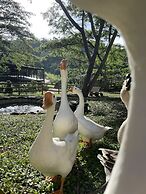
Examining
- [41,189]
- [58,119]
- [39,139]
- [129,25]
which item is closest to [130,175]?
[129,25]

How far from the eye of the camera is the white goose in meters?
0.42

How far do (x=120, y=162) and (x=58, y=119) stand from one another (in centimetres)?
481

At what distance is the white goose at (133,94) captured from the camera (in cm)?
42

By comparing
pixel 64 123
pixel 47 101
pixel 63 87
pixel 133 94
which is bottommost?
pixel 64 123

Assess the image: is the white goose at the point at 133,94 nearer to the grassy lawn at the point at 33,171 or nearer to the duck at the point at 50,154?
the duck at the point at 50,154

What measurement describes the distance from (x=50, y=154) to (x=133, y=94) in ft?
11.8

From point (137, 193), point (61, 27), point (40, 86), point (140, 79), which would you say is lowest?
point (40, 86)

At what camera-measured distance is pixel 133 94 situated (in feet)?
1.50

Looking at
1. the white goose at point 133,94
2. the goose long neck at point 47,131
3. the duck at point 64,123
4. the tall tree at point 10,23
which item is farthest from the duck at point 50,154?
the tall tree at point 10,23

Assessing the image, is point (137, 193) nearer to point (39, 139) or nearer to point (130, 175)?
point (130, 175)

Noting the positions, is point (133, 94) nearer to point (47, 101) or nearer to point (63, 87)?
point (47, 101)

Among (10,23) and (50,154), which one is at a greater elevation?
(10,23)

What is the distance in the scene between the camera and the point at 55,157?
4.06m

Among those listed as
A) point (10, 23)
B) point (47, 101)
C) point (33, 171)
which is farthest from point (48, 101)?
point (10, 23)
